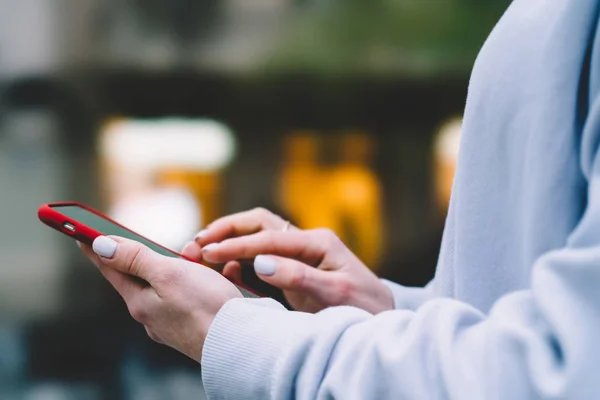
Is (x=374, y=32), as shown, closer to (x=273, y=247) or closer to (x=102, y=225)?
(x=273, y=247)

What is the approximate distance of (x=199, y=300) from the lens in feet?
4.06

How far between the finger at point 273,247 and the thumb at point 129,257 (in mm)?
341

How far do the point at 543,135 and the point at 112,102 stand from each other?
20.4 ft

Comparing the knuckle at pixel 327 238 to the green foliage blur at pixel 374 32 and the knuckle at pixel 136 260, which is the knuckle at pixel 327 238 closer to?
the knuckle at pixel 136 260

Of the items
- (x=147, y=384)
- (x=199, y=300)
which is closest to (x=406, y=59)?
(x=147, y=384)

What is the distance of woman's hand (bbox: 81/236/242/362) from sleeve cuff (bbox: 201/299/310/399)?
0.06 metres

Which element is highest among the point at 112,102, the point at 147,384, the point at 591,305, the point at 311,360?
the point at 591,305

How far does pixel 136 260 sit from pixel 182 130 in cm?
600

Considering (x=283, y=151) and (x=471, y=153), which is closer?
(x=471, y=153)

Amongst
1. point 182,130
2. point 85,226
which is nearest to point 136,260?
point 85,226

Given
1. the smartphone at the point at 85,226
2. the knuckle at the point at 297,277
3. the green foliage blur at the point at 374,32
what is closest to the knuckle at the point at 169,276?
the smartphone at the point at 85,226

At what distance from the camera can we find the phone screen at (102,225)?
1500 mm

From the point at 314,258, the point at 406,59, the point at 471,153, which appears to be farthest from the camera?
the point at 406,59

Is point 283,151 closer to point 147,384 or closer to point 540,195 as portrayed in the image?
point 147,384
